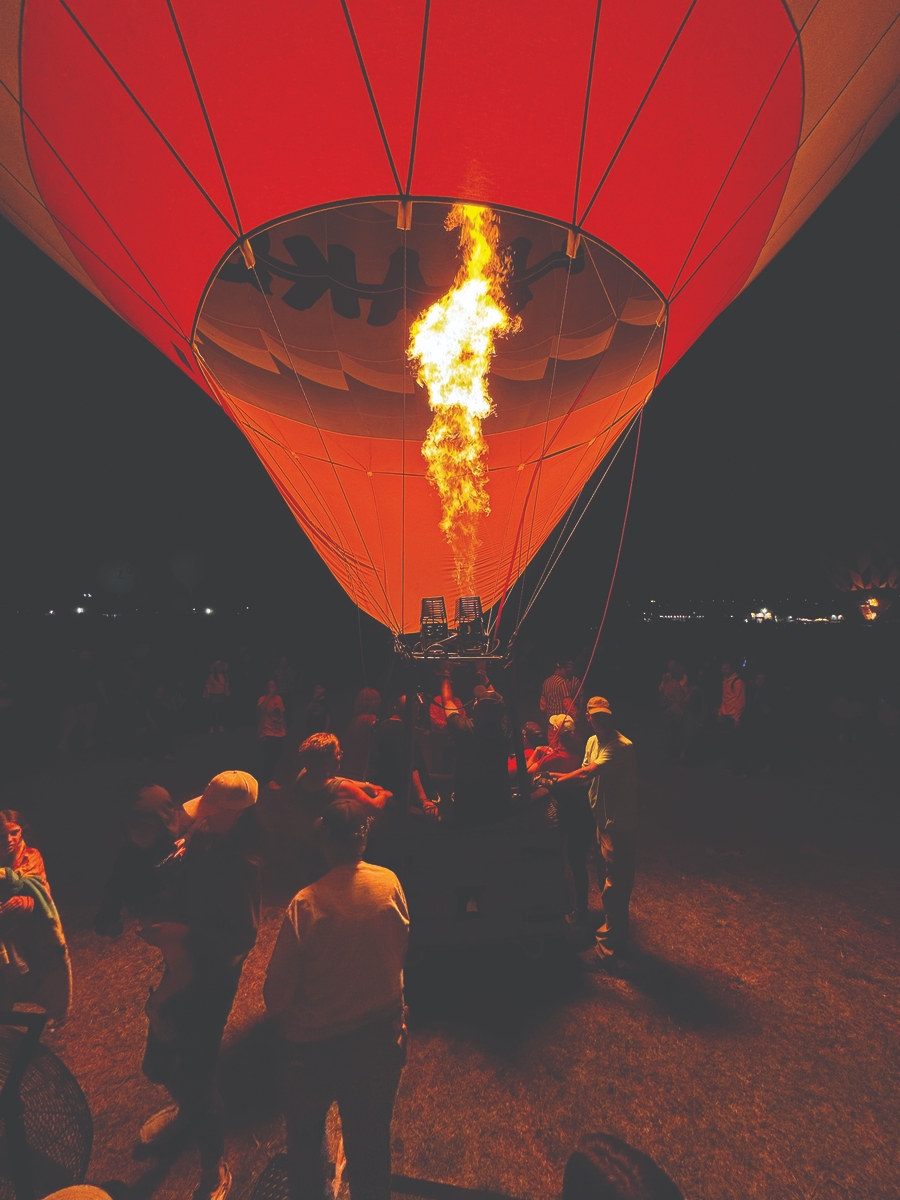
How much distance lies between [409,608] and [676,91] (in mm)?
5244

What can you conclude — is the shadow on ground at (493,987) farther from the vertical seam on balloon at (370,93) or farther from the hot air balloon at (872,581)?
the hot air balloon at (872,581)

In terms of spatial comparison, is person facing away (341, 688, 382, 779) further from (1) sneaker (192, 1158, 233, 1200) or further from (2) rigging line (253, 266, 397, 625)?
(1) sneaker (192, 1158, 233, 1200)

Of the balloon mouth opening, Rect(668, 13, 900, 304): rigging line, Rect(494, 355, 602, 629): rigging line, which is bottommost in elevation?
Rect(494, 355, 602, 629): rigging line

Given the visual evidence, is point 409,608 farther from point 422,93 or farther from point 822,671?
point 822,671

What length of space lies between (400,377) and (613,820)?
4397mm

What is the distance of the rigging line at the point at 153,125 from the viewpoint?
121 inches

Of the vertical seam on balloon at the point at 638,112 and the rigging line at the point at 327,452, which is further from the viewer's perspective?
the rigging line at the point at 327,452

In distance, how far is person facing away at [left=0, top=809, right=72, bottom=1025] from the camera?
257 centimetres

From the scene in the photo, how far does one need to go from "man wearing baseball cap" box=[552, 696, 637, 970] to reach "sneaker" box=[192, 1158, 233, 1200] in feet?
7.56

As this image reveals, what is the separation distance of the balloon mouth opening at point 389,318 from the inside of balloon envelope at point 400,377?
0.04ft

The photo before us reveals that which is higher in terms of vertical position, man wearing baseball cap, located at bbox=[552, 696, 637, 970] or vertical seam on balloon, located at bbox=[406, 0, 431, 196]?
vertical seam on balloon, located at bbox=[406, 0, 431, 196]

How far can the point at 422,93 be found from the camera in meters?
3.17

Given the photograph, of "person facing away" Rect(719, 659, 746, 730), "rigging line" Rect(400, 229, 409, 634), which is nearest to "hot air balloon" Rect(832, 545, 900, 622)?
"person facing away" Rect(719, 659, 746, 730)

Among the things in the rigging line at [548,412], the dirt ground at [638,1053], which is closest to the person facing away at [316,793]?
the dirt ground at [638,1053]
